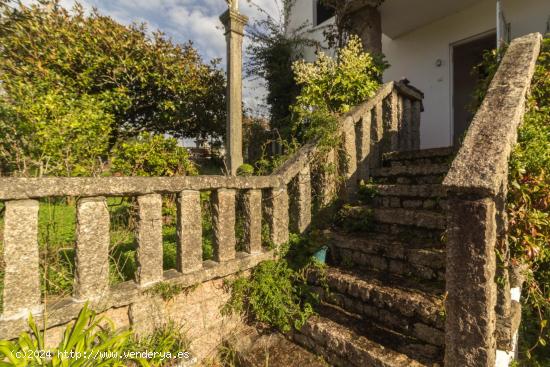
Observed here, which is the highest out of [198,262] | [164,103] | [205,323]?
[164,103]

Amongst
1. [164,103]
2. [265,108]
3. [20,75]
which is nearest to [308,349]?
[164,103]

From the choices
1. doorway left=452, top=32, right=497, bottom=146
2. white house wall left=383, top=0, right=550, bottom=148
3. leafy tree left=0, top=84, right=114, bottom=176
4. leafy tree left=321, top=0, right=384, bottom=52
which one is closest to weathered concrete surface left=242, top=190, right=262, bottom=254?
leafy tree left=0, top=84, right=114, bottom=176

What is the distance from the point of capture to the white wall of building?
16.5 ft

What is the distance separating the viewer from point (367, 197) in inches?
141

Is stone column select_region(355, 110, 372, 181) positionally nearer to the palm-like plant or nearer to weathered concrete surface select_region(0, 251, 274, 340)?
weathered concrete surface select_region(0, 251, 274, 340)

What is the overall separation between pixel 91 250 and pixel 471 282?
2306 mm

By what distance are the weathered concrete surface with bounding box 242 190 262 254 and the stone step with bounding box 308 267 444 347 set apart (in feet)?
2.11

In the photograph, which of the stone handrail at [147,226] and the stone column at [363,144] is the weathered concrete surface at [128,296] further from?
the stone column at [363,144]

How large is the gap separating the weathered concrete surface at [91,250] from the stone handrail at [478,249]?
213cm

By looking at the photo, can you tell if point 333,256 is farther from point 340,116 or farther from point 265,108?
point 265,108

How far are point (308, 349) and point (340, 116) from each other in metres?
2.64

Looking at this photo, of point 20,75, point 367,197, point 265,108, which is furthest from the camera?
point 265,108

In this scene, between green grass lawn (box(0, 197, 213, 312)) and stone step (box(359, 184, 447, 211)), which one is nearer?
green grass lawn (box(0, 197, 213, 312))

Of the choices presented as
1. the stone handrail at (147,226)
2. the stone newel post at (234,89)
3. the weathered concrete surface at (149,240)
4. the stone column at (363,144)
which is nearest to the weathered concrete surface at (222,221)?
the stone handrail at (147,226)
